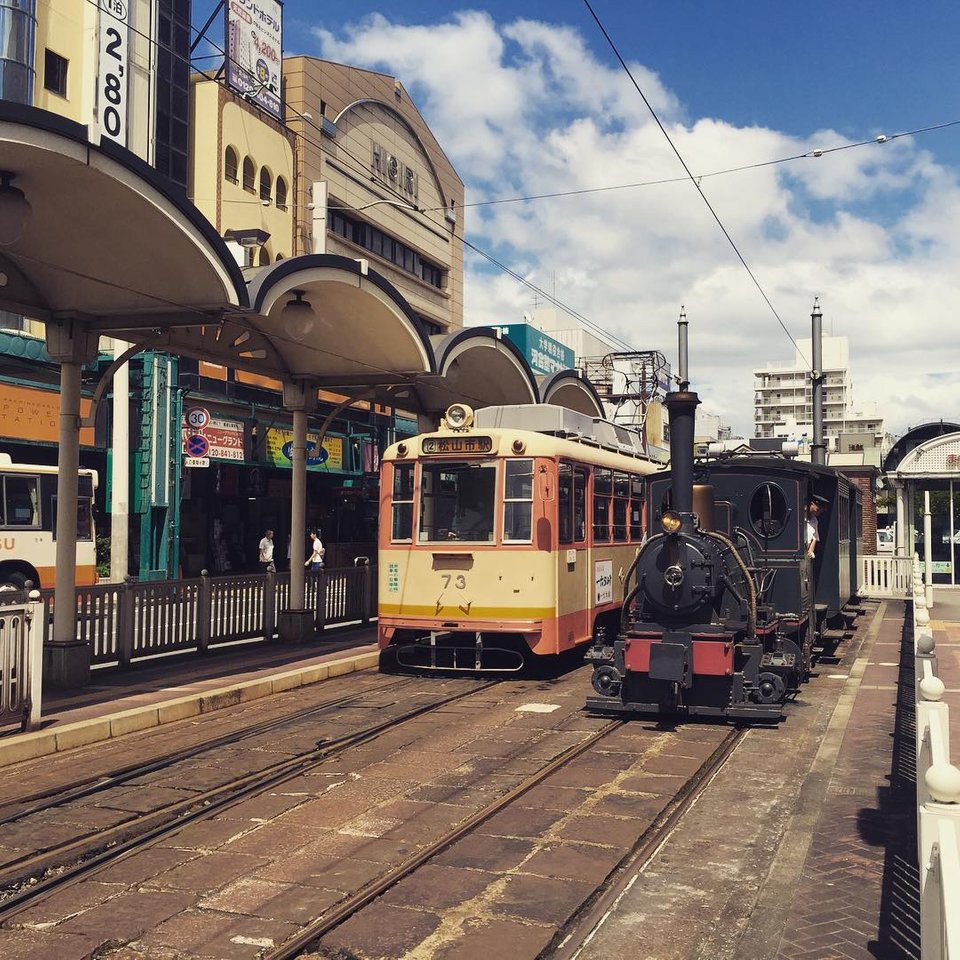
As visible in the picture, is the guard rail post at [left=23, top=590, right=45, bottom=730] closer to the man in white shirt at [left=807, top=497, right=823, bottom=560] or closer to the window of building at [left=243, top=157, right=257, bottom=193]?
the man in white shirt at [left=807, top=497, right=823, bottom=560]

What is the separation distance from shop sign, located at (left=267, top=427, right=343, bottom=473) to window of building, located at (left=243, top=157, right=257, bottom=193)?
7.69 m

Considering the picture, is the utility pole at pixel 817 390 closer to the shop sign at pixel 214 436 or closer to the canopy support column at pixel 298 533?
the canopy support column at pixel 298 533

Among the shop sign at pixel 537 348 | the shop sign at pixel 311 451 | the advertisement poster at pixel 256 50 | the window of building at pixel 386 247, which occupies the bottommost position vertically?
the shop sign at pixel 311 451

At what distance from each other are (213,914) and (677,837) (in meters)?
2.94

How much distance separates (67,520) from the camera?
38.3 ft

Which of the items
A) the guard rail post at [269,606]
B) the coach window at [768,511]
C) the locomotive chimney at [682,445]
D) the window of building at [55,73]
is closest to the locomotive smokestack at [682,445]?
the locomotive chimney at [682,445]

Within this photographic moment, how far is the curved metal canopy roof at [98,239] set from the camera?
9445 millimetres

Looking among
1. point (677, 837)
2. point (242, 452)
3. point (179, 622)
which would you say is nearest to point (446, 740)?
point (677, 837)

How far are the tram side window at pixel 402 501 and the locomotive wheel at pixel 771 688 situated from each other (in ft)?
16.2

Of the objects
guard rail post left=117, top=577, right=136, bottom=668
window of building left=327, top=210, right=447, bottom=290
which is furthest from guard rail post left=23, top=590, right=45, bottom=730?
window of building left=327, top=210, right=447, bottom=290

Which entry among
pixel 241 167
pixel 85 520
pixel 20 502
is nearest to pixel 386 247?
pixel 241 167

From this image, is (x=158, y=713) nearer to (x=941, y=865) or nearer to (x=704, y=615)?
(x=704, y=615)

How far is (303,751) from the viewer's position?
8.95 metres

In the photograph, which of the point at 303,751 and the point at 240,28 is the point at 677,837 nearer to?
the point at 303,751
